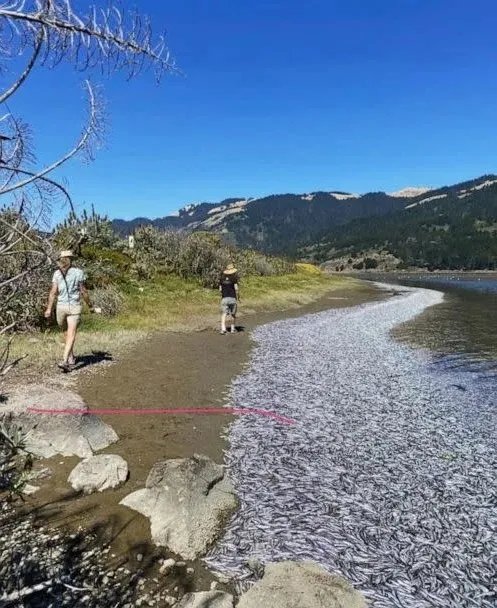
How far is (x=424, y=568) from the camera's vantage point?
18.8 feet

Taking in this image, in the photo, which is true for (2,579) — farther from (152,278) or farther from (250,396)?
(152,278)

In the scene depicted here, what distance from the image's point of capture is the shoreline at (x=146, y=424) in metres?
6.21

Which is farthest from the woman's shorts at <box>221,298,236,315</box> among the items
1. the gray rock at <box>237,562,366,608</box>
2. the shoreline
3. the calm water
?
the gray rock at <box>237,562,366,608</box>

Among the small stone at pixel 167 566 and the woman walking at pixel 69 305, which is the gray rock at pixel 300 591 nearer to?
the small stone at pixel 167 566

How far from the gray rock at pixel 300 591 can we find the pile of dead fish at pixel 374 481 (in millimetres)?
385

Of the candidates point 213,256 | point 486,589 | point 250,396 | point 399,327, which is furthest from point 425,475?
point 213,256

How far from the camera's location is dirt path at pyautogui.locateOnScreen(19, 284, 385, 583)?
6.38 metres

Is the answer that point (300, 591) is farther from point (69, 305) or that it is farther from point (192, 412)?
point (69, 305)

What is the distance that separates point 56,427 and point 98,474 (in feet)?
6.11

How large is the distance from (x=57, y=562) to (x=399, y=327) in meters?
25.3

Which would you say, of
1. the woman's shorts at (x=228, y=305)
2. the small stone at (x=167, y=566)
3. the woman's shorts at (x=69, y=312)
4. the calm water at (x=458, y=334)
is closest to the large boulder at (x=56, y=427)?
the small stone at (x=167, y=566)

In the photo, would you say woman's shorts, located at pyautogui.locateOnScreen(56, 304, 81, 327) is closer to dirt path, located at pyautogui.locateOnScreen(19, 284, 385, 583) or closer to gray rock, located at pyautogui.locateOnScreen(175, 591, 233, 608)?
dirt path, located at pyautogui.locateOnScreen(19, 284, 385, 583)

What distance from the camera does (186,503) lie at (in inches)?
256

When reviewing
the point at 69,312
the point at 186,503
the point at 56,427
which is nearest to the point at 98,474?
the point at 186,503
